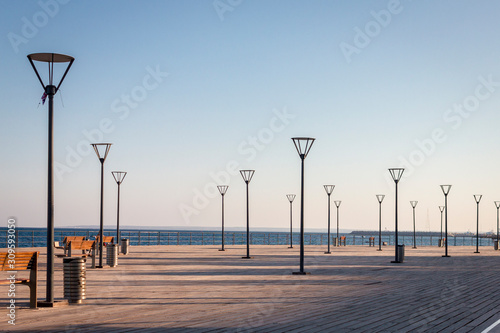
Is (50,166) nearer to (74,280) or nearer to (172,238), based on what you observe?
(74,280)

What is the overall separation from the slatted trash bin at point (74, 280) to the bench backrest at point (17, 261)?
2.64 feet

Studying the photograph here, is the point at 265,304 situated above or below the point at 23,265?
below

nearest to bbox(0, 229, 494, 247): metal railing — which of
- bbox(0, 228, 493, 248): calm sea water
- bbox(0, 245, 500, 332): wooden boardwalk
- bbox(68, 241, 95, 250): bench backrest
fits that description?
bbox(0, 228, 493, 248): calm sea water

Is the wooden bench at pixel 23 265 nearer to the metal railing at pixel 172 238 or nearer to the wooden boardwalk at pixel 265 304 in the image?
the wooden boardwalk at pixel 265 304

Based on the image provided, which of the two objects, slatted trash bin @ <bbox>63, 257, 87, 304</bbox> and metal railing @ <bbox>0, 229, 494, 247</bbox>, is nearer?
slatted trash bin @ <bbox>63, 257, 87, 304</bbox>

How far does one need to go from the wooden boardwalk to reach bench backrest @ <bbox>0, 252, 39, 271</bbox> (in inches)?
29.6

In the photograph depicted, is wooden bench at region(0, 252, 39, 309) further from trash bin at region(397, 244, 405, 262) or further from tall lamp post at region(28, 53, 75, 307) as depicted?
trash bin at region(397, 244, 405, 262)

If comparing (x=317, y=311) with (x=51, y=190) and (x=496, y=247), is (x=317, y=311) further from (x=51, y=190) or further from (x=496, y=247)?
(x=496, y=247)

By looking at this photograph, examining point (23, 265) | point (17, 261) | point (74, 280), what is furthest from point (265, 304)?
point (17, 261)

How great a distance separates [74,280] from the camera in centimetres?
1166

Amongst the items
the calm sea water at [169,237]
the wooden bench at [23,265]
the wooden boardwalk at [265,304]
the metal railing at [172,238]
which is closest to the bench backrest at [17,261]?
the wooden bench at [23,265]

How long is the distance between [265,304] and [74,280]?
12.2ft

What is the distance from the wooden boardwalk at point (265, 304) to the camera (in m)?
9.38

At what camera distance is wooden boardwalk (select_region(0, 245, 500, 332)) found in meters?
9.38
